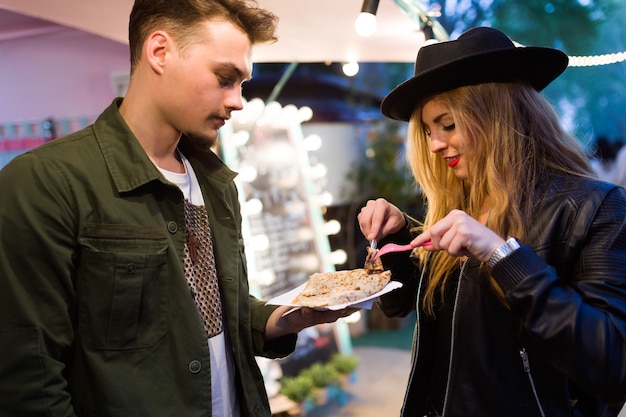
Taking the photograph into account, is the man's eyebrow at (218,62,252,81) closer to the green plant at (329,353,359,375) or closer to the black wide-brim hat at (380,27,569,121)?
the black wide-brim hat at (380,27,569,121)

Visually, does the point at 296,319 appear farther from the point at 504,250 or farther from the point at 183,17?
the point at 183,17

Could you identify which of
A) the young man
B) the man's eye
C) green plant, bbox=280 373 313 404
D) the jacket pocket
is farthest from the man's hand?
green plant, bbox=280 373 313 404

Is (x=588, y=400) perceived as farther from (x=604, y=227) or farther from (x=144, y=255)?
(x=144, y=255)

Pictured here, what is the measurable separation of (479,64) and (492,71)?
0.07 metres

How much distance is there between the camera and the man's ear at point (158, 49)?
1681 millimetres

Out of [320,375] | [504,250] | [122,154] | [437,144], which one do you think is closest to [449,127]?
[437,144]

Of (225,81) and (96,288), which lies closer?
(96,288)

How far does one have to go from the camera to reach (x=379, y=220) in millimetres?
2080

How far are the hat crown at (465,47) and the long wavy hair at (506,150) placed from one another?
106mm

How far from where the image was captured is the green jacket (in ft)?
4.45

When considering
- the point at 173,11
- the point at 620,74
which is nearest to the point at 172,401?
the point at 173,11

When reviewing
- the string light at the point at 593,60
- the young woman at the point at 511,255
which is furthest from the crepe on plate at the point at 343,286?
the string light at the point at 593,60

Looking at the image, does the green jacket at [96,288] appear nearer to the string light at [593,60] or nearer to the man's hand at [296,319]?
the man's hand at [296,319]

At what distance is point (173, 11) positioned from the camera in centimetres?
170
